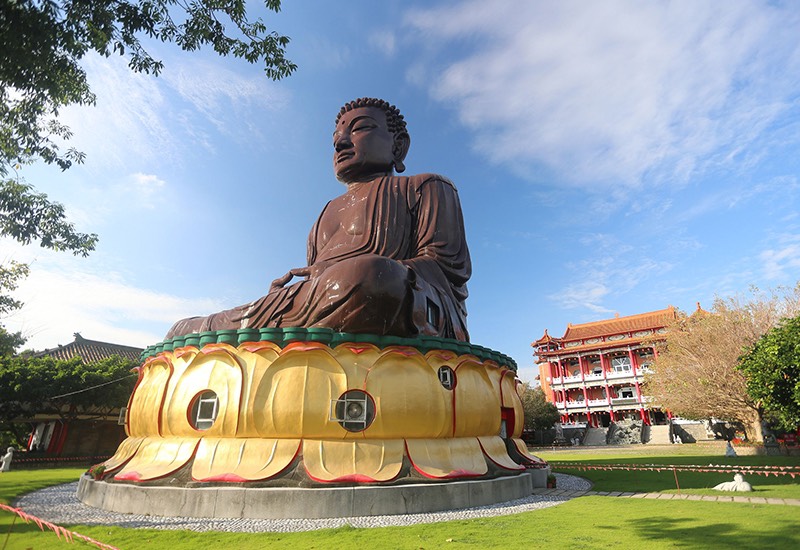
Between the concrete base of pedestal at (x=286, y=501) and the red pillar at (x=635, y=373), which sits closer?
the concrete base of pedestal at (x=286, y=501)

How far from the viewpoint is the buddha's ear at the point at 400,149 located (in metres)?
13.1

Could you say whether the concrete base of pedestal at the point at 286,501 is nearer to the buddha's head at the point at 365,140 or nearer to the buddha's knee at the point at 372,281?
the buddha's knee at the point at 372,281

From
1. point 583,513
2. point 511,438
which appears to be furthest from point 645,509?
point 511,438

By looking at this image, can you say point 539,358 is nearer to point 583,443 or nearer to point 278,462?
point 583,443

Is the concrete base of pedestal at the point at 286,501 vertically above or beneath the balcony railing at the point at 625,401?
beneath

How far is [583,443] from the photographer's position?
2972 centimetres

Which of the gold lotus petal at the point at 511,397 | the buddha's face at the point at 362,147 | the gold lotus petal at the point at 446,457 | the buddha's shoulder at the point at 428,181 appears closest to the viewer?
the gold lotus petal at the point at 446,457

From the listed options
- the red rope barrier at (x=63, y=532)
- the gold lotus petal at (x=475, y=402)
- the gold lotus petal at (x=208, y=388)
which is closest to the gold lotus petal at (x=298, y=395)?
the gold lotus petal at (x=208, y=388)

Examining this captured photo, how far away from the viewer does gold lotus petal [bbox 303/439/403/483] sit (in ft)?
21.6

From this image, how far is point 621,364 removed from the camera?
35344mm

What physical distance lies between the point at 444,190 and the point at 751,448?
52.1 ft

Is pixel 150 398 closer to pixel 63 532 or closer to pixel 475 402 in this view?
pixel 63 532

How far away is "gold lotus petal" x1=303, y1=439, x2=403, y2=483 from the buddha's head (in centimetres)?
744

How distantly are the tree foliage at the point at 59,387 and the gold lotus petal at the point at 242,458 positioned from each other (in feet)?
34.0
